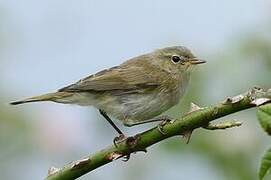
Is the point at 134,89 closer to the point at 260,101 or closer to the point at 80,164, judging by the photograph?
the point at 80,164

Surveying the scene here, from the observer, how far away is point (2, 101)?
14.5 ft

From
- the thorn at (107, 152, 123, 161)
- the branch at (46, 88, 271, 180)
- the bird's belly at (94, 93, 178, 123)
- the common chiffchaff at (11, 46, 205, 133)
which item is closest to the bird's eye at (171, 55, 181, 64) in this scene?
the common chiffchaff at (11, 46, 205, 133)

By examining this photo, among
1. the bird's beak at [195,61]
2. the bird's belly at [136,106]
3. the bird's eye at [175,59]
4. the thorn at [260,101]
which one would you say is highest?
the thorn at [260,101]

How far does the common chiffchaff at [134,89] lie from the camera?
3.88m

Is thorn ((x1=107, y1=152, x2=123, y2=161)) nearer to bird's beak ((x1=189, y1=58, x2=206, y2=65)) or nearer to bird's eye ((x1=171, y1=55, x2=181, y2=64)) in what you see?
bird's beak ((x1=189, y1=58, x2=206, y2=65))

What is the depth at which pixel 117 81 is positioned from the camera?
13.7ft

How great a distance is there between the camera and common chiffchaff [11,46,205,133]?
388 cm

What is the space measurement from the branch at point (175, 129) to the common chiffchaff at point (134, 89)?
5.40 feet

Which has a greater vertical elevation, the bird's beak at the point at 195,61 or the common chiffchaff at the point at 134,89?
the bird's beak at the point at 195,61

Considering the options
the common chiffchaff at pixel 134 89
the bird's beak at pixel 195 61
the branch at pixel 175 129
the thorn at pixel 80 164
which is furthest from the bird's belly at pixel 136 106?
the thorn at pixel 80 164

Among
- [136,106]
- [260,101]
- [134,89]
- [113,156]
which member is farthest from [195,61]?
[260,101]

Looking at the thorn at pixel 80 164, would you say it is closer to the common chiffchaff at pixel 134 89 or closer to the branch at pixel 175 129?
the branch at pixel 175 129

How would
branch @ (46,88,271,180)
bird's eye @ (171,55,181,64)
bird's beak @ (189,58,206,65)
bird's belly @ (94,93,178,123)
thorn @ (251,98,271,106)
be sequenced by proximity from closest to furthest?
thorn @ (251,98,271,106), branch @ (46,88,271,180), bird's belly @ (94,93,178,123), bird's beak @ (189,58,206,65), bird's eye @ (171,55,181,64)

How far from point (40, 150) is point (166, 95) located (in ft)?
2.83
